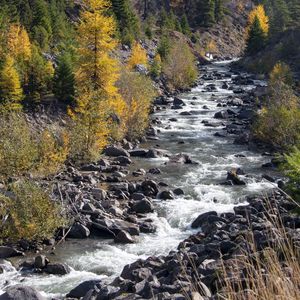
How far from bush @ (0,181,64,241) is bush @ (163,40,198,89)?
43.3 metres

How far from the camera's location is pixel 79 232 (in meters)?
19.1

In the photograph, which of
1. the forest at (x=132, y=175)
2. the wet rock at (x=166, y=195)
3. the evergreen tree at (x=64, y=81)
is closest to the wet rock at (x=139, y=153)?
the forest at (x=132, y=175)

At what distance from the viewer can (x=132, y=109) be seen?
36.5 metres

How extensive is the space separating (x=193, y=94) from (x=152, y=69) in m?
6.44

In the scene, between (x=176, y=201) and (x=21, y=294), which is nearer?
(x=21, y=294)

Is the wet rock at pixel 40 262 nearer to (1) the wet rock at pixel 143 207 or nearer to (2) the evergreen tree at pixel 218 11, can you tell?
(1) the wet rock at pixel 143 207

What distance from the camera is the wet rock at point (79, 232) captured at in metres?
19.1

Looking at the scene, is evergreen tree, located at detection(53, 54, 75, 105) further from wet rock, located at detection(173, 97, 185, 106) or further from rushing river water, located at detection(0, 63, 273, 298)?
wet rock, located at detection(173, 97, 185, 106)

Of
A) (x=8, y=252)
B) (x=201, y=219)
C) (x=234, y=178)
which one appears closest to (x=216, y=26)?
(x=234, y=178)

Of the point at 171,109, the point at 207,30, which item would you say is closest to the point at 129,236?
the point at 171,109

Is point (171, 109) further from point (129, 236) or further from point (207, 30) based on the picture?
point (207, 30)

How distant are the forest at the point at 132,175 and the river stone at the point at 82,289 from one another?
4cm

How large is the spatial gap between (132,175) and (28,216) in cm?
1097

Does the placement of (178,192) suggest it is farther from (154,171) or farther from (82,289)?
(82,289)
